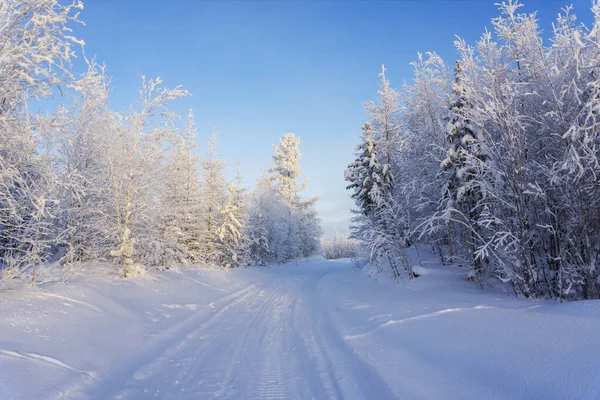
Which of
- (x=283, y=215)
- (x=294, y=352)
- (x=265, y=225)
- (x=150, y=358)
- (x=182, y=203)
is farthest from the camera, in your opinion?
(x=283, y=215)

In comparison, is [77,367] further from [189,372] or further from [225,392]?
[225,392]

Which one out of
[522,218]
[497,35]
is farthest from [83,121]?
[497,35]

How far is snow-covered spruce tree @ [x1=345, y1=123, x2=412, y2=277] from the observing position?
Result: 14.7m

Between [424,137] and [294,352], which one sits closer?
[294,352]

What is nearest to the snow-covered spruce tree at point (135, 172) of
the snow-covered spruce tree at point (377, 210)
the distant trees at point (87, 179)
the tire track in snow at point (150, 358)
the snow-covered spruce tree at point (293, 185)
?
the distant trees at point (87, 179)

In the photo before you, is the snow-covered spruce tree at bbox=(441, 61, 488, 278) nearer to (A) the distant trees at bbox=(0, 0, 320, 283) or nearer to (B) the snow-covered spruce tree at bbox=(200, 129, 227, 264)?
(A) the distant trees at bbox=(0, 0, 320, 283)

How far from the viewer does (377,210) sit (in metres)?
16.4

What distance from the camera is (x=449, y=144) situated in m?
12.0

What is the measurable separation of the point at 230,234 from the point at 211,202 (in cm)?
313

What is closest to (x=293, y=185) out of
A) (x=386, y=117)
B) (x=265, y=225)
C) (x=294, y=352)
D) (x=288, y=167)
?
(x=288, y=167)

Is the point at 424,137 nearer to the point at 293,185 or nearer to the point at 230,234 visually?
the point at 230,234

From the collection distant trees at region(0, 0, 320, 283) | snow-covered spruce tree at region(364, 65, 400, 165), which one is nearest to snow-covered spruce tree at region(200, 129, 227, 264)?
distant trees at region(0, 0, 320, 283)

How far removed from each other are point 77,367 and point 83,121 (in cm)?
1048

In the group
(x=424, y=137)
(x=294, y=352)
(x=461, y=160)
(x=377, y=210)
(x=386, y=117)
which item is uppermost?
(x=386, y=117)
